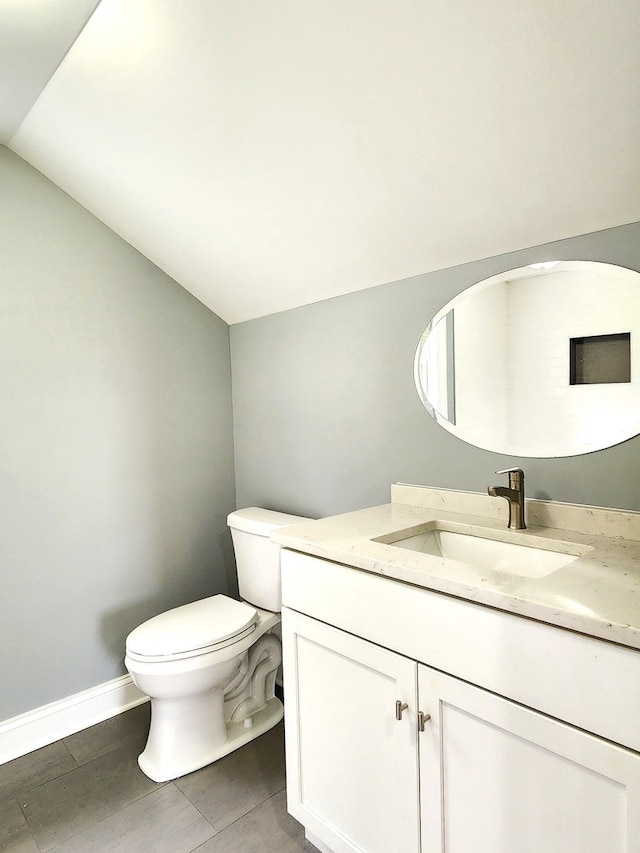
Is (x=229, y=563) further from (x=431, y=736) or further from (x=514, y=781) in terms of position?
(x=514, y=781)

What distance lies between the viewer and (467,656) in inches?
40.9

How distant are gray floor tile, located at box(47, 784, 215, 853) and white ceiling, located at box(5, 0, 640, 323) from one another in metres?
1.86

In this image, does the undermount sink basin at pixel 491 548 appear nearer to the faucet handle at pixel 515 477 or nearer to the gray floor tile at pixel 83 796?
the faucet handle at pixel 515 477

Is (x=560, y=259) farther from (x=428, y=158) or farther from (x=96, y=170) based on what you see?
(x=96, y=170)

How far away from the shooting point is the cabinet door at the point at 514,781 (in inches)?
33.5

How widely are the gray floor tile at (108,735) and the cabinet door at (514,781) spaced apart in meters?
1.37

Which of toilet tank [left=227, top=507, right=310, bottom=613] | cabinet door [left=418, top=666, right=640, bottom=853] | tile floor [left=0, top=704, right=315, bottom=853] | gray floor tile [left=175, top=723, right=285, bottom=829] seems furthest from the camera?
toilet tank [left=227, top=507, right=310, bottom=613]

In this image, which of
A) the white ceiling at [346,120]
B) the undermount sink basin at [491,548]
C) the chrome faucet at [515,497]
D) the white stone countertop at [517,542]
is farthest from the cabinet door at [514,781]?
the white ceiling at [346,120]

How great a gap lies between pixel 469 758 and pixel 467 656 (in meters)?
0.21

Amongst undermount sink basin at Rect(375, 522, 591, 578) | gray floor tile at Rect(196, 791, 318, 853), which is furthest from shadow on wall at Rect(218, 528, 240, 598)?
undermount sink basin at Rect(375, 522, 591, 578)

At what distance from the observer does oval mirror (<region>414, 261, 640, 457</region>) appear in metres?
1.36

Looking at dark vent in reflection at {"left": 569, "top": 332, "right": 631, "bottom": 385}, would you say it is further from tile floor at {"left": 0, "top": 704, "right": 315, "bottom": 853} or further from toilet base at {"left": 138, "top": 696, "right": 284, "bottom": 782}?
toilet base at {"left": 138, "top": 696, "right": 284, "bottom": 782}

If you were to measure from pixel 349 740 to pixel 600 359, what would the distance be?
1.19m

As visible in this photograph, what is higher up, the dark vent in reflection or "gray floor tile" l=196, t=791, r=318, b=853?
the dark vent in reflection
